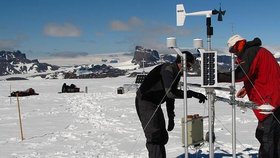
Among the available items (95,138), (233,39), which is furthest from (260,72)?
(95,138)

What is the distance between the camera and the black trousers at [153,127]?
243 inches

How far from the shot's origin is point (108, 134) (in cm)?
1126

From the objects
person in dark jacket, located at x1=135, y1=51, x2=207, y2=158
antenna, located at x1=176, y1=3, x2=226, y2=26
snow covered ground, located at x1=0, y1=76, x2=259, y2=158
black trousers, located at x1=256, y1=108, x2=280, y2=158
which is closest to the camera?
black trousers, located at x1=256, y1=108, x2=280, y2=158

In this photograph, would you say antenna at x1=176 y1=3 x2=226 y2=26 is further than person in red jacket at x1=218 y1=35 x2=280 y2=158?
Yes

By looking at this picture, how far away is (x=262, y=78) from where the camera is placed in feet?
17.7

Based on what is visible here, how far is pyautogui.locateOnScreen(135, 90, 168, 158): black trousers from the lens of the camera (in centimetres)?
616

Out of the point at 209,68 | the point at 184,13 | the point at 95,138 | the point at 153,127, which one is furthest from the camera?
the point at 95,138

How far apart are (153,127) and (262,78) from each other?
5.80ft

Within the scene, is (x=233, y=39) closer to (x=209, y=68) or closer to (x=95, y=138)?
(x=209, y=68)

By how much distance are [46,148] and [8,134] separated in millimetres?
2878

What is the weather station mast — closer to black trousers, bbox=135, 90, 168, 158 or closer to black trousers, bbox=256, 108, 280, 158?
black trousers, bbox=135, 90, 168, 158

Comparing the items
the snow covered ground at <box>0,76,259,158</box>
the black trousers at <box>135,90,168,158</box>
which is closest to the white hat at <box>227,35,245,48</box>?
the black trousers at <box>135,90,168,158</box>

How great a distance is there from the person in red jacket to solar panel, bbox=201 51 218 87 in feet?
0.50

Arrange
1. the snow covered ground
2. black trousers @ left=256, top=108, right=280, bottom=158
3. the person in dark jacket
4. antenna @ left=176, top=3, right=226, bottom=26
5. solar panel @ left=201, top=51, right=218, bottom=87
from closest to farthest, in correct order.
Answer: solar panel @ left=201, top=51, right=218, bottom=87 → black trousers @ left=256, top=108, right=280, bottom=158 → antenna @ left=176, top=3, right=226, bottom=26 → the person in dark jacket → the snow covered ground
